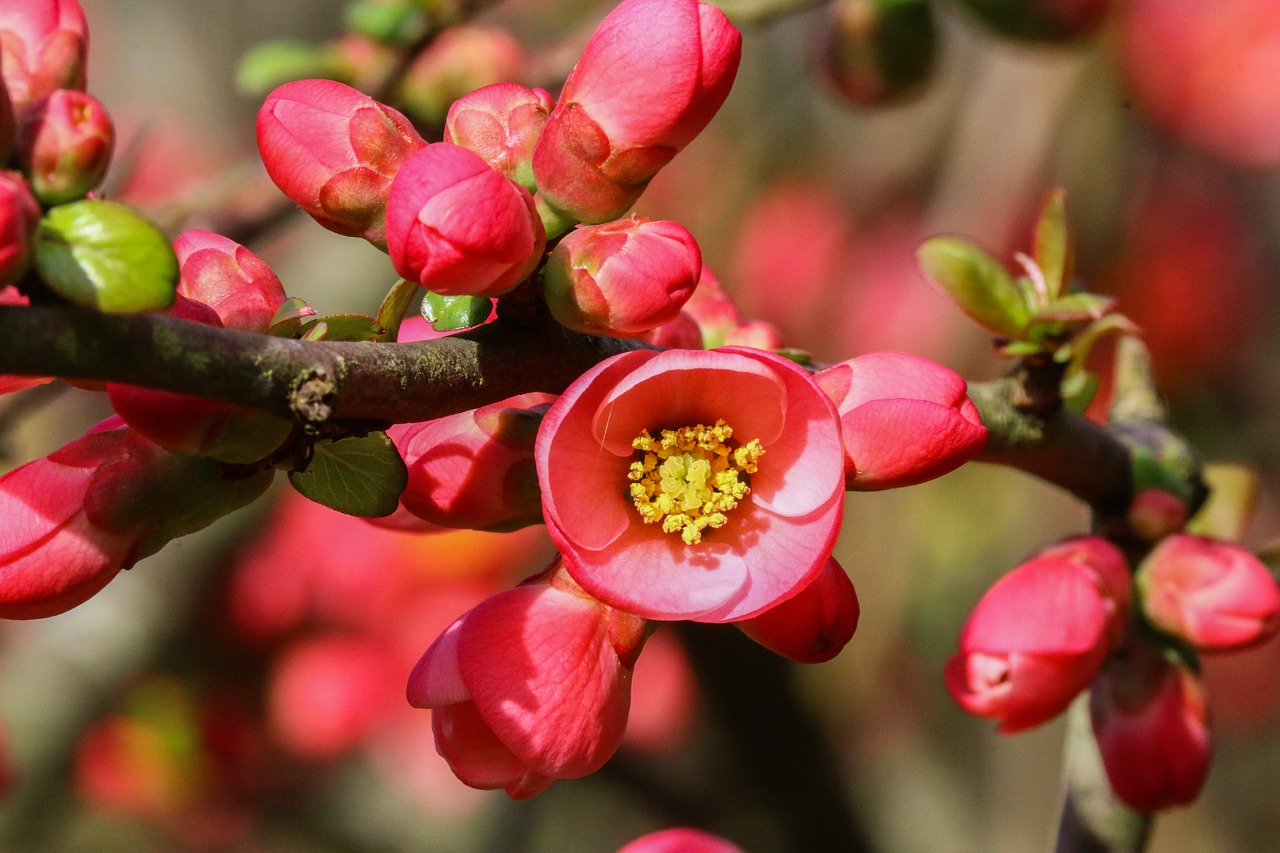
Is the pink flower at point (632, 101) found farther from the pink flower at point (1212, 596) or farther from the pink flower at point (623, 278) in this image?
the pink flower at point (1212, 596)

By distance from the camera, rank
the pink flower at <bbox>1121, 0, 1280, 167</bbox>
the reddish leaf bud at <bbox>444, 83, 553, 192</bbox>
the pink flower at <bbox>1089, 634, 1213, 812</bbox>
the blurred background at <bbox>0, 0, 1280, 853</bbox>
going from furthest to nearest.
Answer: the pink flower at <bbox>1121, 0, 1280, 167</bbox> < the blurred background at <bbox>0, 0, 1280, 853</bbox> < the pink flower at <bbox>1089, 634, 1213, 812</bbox> < the reddish leaf bud at <bbox>444, 83, 553, 192</bbox>

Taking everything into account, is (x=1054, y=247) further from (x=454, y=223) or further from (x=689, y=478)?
(x=454, y=223)

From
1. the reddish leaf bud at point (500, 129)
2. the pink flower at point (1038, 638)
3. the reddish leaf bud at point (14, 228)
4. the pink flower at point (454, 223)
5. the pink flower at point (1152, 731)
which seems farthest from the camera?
the pink flower at point (1152, 731)

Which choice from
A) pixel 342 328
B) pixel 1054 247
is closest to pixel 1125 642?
pixel 1054 247

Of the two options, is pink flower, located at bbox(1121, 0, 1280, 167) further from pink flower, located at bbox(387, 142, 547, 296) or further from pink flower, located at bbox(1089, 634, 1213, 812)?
pink flower, located at bbox(387, 142, 547, 296)

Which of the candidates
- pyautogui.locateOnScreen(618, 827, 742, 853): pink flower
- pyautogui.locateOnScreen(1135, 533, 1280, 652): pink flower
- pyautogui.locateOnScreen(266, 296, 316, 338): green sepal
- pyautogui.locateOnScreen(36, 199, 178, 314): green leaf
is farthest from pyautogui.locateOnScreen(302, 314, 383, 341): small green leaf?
pyautogui.locateOnScreen(1135, 533, 1280, 652): pink flower

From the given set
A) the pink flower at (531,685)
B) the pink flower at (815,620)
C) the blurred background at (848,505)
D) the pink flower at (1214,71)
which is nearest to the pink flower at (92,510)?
the pink flower at (531,685)

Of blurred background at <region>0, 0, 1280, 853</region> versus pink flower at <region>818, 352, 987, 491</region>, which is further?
blurred background at <region>0, 0, 1280, 853</region>

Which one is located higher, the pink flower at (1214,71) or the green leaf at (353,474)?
the green leaf at (353,474)
